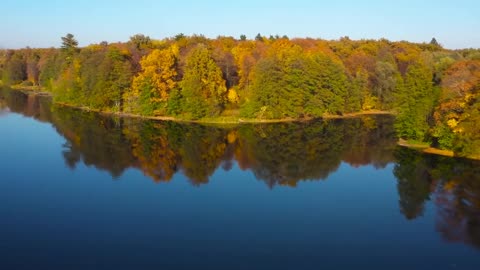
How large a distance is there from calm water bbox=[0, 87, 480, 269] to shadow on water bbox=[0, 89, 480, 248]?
16 centimetres

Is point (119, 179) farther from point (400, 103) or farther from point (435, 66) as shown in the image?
point (435, 66)

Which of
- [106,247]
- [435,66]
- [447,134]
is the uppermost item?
[435,66]

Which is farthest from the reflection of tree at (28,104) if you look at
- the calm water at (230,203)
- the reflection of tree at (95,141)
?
the calm water at (230,203)

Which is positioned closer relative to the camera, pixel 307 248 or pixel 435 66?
pixel 307 248

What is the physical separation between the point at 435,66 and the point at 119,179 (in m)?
54.6

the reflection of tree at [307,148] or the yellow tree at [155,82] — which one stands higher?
the yellow tree at [155,82]

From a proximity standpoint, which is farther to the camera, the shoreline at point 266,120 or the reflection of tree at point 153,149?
the shoreline at point 266,120

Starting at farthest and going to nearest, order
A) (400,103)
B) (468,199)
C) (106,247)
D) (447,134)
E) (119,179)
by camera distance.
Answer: (400,103), (447,134), (119,179), (468,199), (106,247)

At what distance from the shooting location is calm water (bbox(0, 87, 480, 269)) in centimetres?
2038

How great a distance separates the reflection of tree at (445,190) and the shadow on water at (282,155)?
0.16 ft

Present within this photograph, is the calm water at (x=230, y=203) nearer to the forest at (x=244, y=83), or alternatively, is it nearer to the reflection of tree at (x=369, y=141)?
the reflection of tree at (x=369, y=141)

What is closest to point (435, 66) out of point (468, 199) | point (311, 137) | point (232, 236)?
point (311, 137)

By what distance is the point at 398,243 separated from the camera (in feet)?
72.0

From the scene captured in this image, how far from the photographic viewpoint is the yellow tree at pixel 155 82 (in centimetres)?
5984
